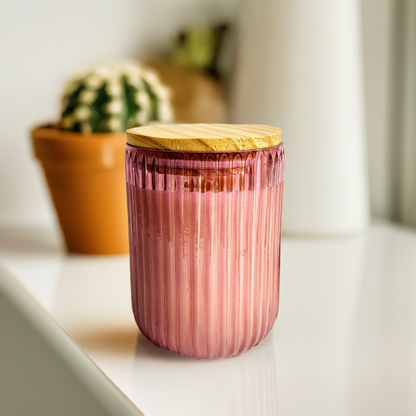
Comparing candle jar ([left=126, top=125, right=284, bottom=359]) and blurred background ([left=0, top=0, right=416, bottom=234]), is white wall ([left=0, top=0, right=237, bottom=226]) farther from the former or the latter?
candle jar ([left=126, top=125, right=284, bottom=359])

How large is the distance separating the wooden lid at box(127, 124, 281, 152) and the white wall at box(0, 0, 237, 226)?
0.54 metres

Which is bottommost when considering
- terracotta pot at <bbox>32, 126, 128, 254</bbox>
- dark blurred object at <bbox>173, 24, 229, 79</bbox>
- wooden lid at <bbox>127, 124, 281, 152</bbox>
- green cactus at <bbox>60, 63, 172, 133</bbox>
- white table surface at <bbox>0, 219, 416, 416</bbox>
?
white table surface at <bbox>0, 219, 416, 416</bbox>

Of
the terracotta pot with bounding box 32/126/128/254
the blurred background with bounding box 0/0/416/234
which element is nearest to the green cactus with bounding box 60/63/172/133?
the terracotta pot with bounding box 32/126/128/254

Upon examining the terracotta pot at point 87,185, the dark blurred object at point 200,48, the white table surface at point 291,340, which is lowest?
the white table surface at point 291,340

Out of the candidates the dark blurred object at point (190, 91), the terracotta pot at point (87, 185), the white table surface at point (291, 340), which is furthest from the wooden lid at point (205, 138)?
the dark blurred object at point (190, 91)

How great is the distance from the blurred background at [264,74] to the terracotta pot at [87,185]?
182 millimetres

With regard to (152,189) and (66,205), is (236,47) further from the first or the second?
(152,189)

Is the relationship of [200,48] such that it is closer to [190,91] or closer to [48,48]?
[190,91]

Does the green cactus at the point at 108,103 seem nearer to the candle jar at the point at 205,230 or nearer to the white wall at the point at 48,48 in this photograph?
the white wall at the point at 48,48

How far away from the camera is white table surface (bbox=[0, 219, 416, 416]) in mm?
374

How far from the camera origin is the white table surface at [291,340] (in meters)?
0.37

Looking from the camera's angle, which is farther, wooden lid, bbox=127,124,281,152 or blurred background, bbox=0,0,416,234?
blurred background, bbox=0,0,416,234

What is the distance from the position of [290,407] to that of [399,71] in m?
0.63

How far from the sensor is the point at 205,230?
384mm
